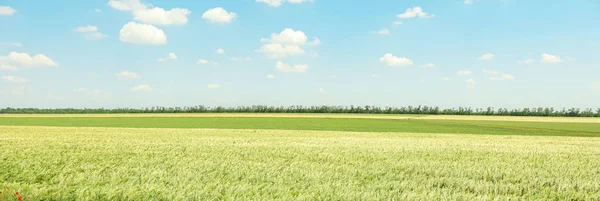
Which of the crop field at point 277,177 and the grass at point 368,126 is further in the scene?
the grass at point 368,126

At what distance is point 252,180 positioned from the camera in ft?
24.0

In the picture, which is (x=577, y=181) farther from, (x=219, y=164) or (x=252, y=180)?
(x=219, y=164)

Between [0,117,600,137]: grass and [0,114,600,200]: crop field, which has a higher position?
[0,114,600,200]: crop field

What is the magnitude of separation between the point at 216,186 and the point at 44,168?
3989 millimetres

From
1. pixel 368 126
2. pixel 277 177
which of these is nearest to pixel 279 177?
pixel 277 177

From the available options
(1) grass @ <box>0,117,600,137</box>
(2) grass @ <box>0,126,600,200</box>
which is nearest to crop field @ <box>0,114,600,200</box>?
(2) grass @ <box>0,126,600,200</box>

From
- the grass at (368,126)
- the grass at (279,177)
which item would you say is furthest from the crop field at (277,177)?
the grass at (368,126)

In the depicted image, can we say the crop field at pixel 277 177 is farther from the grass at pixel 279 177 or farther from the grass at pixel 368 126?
the grass at pixel 368 126

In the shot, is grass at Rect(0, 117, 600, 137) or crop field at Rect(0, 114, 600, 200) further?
grass at Rect(0, 117, 600, 137)

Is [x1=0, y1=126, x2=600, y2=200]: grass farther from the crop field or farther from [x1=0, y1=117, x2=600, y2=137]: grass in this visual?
[x1=0, y1=117, x2=600, y2=137]: grass

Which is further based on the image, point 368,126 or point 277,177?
point 368,126

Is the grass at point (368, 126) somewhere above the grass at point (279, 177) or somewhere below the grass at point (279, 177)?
below

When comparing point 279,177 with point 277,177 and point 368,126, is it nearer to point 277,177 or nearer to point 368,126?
point 277,177

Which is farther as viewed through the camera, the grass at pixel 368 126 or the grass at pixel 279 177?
the grass at pixel 368 126
